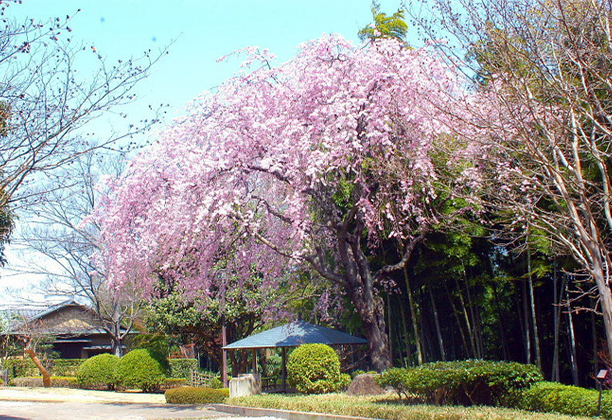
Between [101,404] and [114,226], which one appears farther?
[101,404]

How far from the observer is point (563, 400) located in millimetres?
8289

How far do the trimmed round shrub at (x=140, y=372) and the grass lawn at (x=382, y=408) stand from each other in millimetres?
7248

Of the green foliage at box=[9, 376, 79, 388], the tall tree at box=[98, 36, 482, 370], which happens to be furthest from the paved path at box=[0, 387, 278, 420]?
the green foliage at box=[9, 376, 79, 388]

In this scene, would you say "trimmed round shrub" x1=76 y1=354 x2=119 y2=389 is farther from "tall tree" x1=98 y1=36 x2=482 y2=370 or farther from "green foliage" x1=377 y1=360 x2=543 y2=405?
"green foliage" x1=377 y1=360 x2=543 y2=405

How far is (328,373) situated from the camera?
1352cm

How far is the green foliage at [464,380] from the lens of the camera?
9.02 m

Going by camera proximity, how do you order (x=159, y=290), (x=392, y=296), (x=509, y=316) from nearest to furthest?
(x=509, y=316) < (x=392, y=296) < (x=159, y=290)

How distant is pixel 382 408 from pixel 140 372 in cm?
1236

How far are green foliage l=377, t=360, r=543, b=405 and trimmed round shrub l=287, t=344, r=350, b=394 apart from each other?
326cm

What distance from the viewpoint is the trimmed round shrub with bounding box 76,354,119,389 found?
69.6 ft

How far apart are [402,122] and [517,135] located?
4.17m

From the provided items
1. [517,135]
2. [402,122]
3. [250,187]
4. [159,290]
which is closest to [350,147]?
[402,122]

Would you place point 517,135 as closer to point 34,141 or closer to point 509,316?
point 34,141

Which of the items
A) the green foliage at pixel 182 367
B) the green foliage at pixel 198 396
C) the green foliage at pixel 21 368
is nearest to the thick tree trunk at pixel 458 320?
the green foliage at pixel 198 396
